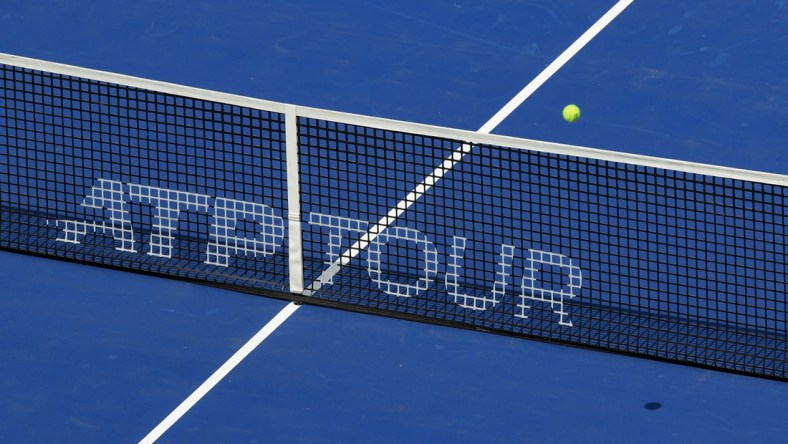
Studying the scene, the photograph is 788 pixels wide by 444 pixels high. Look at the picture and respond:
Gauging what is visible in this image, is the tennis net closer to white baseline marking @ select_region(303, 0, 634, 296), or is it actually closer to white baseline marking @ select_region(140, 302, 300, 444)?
white baseline marking @ select_region(303, 0, 634, 296)

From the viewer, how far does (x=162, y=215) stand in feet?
54.0

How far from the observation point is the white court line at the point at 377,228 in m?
14.4

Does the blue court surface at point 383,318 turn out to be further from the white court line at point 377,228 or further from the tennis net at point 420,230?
the tennis net at point 420,230

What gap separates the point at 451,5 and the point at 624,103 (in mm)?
2527

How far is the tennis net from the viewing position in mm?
14836

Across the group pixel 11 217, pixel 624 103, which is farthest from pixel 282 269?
pixel 624 103

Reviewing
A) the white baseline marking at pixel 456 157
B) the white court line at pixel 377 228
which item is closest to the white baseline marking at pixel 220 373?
the white court line at pixel 377 228

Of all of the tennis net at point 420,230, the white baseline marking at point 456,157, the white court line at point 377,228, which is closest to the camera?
the white court line at point 377,228

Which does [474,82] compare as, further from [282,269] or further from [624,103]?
[282,269]

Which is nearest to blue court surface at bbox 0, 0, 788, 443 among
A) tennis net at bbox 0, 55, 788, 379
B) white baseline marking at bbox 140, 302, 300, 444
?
white baseline marking at bbox 140, 302, 300, 444

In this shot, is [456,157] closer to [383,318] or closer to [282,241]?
[282,241]

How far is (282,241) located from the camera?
1589 cm

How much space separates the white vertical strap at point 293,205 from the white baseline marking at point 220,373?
0.25 metres

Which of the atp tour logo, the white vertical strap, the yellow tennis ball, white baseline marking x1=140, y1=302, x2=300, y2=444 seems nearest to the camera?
white baseline marking x1=140, y1=302, x2=300, y2=444
